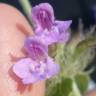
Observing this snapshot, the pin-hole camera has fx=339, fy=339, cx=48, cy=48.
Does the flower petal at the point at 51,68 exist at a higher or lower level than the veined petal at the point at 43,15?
lower

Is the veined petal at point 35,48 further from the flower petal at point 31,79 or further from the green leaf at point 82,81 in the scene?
the green leaf at point 82,81

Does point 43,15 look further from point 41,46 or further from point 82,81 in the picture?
point 82,81

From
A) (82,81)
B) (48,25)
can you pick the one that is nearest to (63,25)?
(48,25)

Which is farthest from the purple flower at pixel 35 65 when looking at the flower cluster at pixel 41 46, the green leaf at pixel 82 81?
the green leaf at pixel 82 81

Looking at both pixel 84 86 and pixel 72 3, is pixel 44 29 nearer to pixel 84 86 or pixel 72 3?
pixel 84 86

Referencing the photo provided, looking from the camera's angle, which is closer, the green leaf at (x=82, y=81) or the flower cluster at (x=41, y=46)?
the flower cluster at (x=41, y=46)

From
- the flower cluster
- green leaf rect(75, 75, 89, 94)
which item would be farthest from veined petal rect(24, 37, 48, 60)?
green leaf rect(75, 75, 89, 94)

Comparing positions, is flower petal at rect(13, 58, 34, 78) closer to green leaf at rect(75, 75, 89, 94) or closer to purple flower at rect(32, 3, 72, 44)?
purple flower at rect(32, 3, 72, 44)
